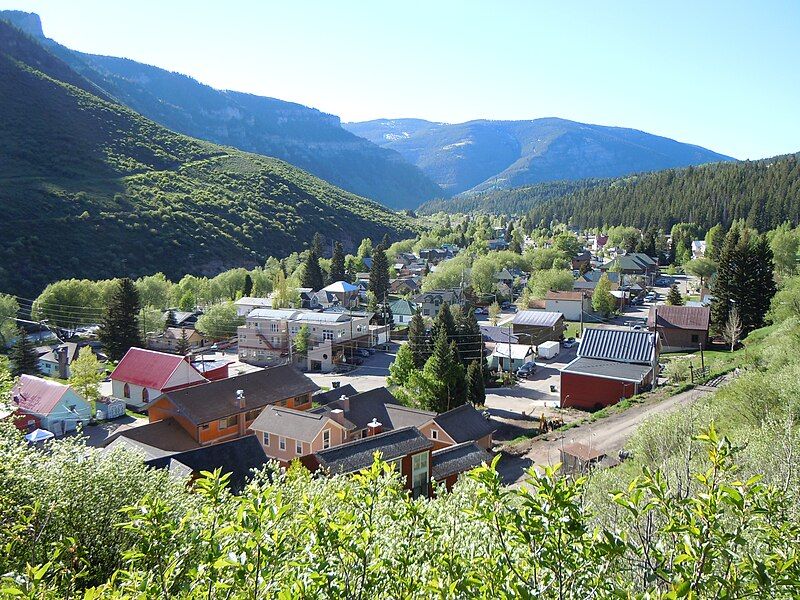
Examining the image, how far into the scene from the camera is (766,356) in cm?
2566

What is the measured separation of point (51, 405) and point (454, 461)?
22534mm

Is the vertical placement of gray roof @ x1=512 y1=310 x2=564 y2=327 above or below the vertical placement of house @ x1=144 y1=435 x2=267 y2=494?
below

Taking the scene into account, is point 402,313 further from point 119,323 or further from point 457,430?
point 457,430

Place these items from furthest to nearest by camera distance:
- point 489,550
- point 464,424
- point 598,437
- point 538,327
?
point 538,327, point 464,424, point 598,437, point 489,550

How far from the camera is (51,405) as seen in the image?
29812mm

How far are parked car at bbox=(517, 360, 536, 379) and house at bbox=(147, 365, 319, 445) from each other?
17459 millimetres

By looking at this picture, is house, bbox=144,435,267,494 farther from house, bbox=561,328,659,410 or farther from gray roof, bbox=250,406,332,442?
house, bbox=561,328,659,410

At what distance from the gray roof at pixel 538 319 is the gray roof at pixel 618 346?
14.0m

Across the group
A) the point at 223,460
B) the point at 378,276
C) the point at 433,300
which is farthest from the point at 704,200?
the point at 223,460

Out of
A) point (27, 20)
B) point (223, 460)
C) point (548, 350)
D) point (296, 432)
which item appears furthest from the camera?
point (27, 20)

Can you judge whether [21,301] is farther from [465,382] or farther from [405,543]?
[405,543]

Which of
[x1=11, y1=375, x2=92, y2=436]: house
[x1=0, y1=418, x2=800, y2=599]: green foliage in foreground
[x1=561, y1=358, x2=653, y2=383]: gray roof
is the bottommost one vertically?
[x1=11, y1=375, x2=92, y2=436]: house

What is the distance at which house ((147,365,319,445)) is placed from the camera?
27438 millimetres

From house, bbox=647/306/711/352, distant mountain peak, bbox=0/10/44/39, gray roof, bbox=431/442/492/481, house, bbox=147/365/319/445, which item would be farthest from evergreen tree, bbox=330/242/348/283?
distant mountain peak, bbox=0/10/44/39
